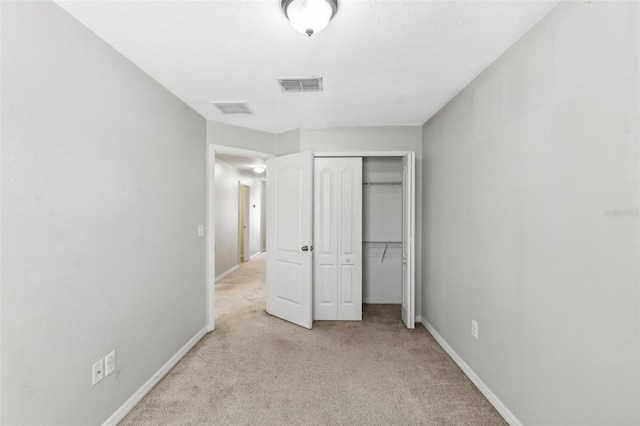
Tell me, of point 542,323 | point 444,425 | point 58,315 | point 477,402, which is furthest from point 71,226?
point 477,402

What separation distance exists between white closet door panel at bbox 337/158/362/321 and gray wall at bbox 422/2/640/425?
1.34 metres

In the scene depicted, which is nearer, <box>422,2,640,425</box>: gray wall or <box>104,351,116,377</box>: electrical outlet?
<box>422,2,640,425</box>: gray wall

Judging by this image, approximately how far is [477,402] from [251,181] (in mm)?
6991

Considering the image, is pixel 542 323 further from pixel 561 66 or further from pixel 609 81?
pixel 561 66

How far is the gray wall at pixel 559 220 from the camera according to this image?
3.57 ft

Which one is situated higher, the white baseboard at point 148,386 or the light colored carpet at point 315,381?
the white baseboard at point 148,386

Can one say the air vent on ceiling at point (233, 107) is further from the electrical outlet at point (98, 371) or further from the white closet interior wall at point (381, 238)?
the electrical outlet at point (98, 371)

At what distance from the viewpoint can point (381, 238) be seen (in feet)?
13.2

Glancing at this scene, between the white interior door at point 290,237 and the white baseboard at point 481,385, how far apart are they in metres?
1.45

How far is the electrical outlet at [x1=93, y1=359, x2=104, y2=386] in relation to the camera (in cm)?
160

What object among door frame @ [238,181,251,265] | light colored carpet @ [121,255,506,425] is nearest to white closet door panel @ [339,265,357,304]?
light colored carpet @ [121,255,506,425]

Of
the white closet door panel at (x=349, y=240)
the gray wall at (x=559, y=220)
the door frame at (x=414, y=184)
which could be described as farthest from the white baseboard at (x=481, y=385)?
the white closet door panel at (x=349, y=240)

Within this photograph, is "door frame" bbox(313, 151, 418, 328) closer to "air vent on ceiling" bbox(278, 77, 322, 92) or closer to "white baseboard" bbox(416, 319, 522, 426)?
"white baseboard" bbox(416, 319, 522, 426)

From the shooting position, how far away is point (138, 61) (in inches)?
74.7
